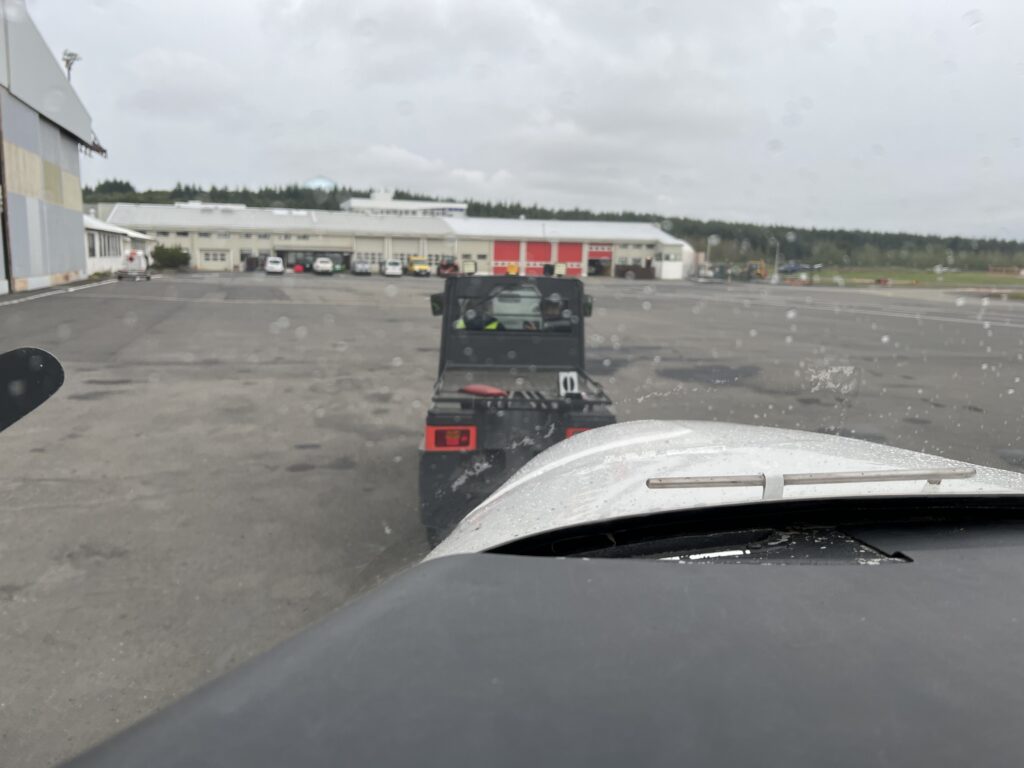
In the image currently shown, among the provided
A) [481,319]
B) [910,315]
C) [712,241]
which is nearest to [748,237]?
[712,241]

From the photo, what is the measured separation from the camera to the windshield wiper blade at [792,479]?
1.62 m

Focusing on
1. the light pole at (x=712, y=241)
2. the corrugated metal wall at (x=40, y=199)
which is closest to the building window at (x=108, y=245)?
the corrugated metal wall at (x=40, y=199)

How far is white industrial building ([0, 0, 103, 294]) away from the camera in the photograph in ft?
83.0

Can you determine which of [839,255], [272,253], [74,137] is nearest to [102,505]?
[74,137]

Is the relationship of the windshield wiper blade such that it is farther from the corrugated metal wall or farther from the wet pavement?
the corrugated metal wall

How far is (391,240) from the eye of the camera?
71.2 meters

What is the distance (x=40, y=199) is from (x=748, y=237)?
8818 centimetres

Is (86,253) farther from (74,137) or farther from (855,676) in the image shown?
(855,676)

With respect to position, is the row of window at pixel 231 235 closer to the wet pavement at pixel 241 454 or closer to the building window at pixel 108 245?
the building window at pixel 108 245

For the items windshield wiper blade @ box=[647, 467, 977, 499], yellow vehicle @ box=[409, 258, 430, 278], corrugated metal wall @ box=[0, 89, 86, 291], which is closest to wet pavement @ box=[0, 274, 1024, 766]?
windshield wiper blade @ box=[647, 467, 977, 499]

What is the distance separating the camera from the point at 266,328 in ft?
58.4

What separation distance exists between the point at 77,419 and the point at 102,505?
3.25m

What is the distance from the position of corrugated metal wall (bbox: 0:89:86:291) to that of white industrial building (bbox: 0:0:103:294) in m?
0.04

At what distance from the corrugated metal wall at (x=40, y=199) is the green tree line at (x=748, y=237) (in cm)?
4872
